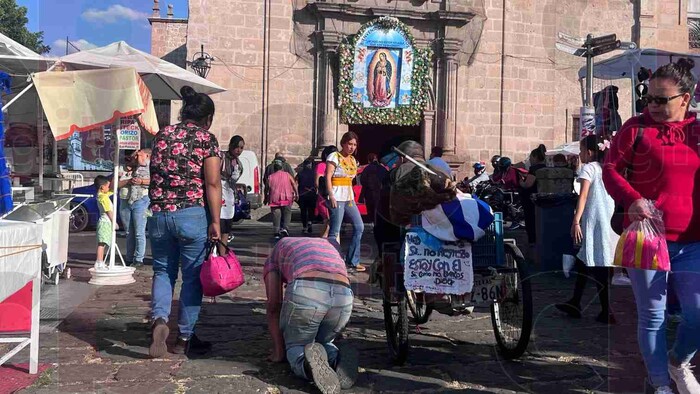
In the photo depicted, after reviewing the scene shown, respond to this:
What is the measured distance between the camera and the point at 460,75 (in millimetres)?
19875

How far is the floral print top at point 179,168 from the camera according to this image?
4.98 m

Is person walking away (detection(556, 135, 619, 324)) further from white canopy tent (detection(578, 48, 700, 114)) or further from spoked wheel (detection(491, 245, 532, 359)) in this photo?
white canopy tent (detection(578, 48, 700, 114))

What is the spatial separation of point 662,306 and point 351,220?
5.54 meters

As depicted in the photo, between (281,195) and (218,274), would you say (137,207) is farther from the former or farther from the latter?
(218,274)

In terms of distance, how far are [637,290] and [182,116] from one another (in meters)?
3.30

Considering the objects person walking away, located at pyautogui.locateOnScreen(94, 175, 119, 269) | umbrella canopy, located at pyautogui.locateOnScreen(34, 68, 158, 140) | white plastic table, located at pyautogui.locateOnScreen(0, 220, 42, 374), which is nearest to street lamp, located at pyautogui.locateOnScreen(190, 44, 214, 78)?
person walking away, located at pyautogui.locateOnScreen(94, 175, 119, 269)

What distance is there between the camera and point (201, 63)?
18.1 m

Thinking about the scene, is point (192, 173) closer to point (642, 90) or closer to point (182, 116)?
point (182, 116)

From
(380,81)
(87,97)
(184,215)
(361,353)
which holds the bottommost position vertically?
(361,353)

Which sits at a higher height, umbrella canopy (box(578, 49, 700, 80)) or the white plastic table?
umbrella canopy (box(578, 49, 700, 80))

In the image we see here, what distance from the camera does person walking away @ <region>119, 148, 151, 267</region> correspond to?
9.32m

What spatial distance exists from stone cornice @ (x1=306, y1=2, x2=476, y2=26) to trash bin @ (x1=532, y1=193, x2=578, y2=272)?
11288 millimetres

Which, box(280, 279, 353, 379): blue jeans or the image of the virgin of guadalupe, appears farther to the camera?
the image of the virgin of guadalupe

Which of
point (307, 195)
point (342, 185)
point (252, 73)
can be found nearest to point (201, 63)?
point (252, 73)
